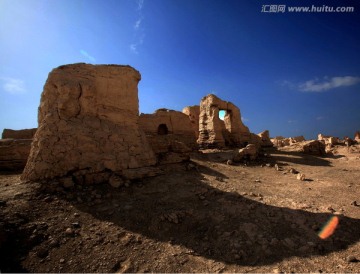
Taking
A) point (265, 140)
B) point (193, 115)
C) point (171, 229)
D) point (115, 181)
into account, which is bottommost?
point (171, 229)

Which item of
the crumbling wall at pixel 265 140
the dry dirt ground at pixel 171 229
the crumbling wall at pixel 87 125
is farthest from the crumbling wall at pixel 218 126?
the dry dirt ground at pixel 171 229

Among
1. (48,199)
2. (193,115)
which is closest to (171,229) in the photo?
(48,199)

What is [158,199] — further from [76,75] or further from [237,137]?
[237,137]

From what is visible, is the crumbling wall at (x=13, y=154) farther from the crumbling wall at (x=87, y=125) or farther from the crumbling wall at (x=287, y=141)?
the crumbling wall at (x=287, y=141)

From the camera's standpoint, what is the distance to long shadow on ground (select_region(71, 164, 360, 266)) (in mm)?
3600

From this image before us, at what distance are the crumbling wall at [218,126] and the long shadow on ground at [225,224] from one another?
10.9m

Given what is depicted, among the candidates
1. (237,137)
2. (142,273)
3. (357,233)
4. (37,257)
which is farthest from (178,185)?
(237,137)

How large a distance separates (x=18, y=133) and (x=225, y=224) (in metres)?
13.8

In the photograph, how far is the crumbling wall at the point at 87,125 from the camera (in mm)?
5188

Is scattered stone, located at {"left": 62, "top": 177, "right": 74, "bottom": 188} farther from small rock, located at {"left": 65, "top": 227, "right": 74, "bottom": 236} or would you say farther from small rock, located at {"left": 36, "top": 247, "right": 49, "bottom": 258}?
small rock, located at {"left": 36, "top": 247, "right": 49, "bottom": 258}

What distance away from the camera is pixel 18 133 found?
1241 cm

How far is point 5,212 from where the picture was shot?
3842 mm

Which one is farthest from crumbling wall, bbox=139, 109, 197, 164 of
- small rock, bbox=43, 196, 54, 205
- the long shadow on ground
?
small rock, bbox=43, 196, 54, 205

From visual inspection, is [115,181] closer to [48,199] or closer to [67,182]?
[67,182]
